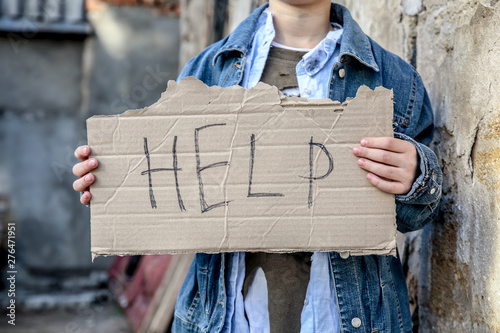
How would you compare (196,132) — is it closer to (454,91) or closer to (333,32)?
(333,32)

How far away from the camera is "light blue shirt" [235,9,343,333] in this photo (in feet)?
4.31

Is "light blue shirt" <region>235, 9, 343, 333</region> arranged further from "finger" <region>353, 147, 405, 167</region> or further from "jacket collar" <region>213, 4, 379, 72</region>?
"finger" <region>353, 147, 405, 167</region>

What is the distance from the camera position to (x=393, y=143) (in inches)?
46.8

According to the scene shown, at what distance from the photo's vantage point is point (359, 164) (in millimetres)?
1178

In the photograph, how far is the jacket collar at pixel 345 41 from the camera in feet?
4.60

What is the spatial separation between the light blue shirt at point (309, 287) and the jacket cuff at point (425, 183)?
267 millimetres

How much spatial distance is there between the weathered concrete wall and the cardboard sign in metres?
0.29

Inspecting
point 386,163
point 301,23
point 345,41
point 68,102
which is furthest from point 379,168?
point 68,102

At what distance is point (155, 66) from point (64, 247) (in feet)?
6.20

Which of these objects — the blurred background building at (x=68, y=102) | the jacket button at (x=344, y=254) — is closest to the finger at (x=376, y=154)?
the jacket button at (x=344, y=254)

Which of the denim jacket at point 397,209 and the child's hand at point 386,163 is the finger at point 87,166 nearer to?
the denim jacket at point 397,209

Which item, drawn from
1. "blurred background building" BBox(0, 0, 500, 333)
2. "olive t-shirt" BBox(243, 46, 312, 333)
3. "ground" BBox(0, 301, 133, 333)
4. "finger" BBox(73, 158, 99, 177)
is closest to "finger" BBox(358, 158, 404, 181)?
"olive t-shirt" BBox(243, 46, 312, 333)

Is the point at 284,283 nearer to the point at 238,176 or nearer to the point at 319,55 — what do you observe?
the point at 238,176

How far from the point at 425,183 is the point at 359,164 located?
0.60 feet
